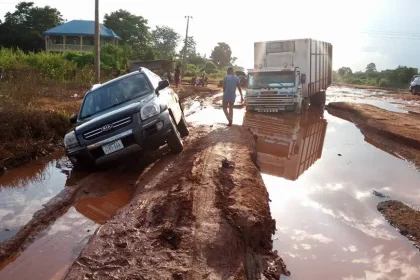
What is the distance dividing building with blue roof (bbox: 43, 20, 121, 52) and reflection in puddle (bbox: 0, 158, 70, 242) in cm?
3635

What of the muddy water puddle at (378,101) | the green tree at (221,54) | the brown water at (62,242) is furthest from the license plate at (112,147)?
the green tree at (221,54)

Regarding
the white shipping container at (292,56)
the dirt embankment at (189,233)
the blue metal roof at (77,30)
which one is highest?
the blue metal roof at (77,30)

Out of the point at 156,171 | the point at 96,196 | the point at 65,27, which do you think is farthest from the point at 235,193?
the point at 65,27

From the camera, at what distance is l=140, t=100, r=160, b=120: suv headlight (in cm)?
630

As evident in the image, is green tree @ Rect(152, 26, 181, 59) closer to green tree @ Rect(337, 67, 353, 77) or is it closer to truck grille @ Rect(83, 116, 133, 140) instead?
green tree @ Rect(337, 67, 353, 77)

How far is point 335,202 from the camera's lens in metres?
6.18

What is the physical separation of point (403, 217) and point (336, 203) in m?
1.00

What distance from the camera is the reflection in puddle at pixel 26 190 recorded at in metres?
4.98

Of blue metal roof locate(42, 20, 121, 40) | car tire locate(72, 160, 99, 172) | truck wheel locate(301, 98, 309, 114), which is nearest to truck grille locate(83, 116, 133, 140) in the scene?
car tire locate(72, 160, 99, 172)

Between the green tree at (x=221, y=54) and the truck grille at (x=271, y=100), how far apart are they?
5644cm

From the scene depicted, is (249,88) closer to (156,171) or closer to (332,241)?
(156,171)

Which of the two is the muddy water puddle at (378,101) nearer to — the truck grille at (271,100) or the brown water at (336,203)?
the truck grille at (271,100)

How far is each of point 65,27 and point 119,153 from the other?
41.0 m

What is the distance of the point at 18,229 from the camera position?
468cm
